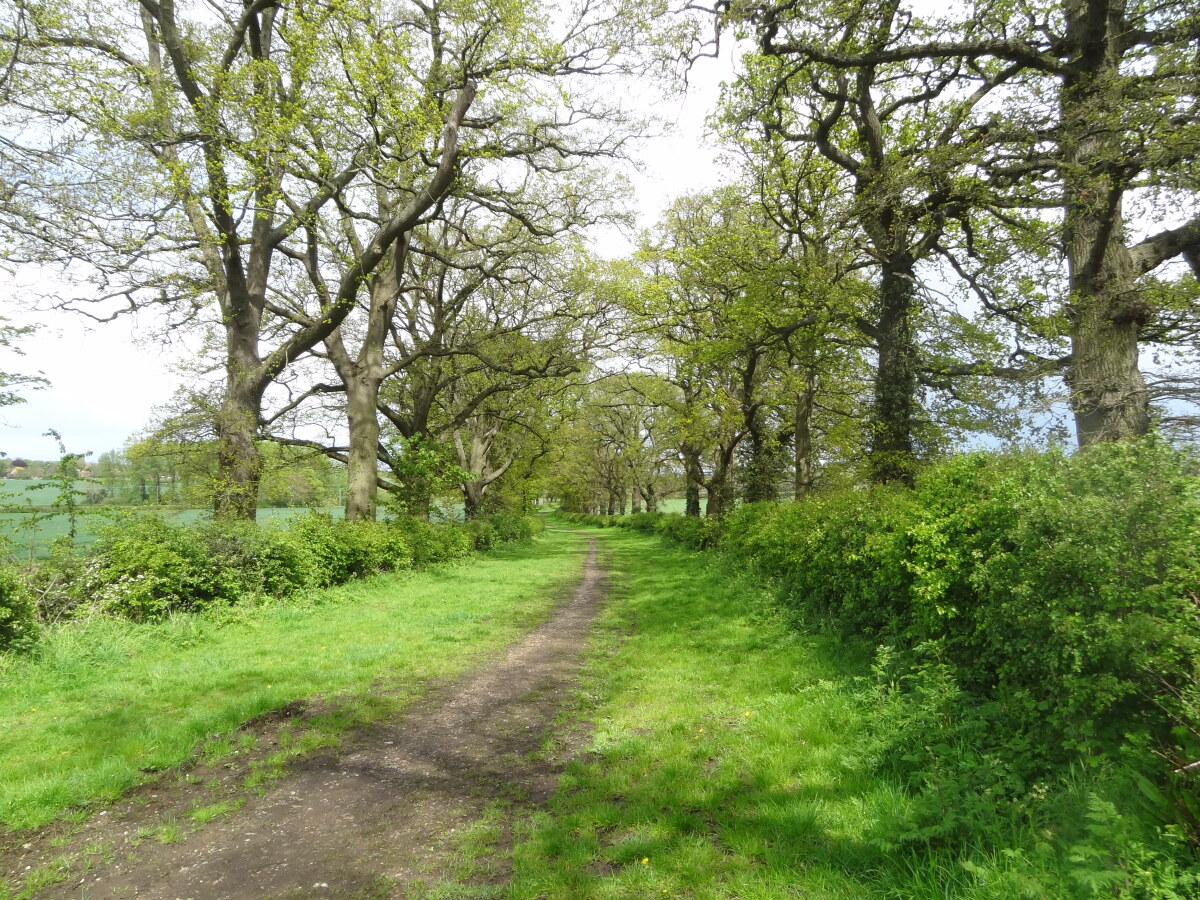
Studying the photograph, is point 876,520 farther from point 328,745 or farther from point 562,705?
point 328,745

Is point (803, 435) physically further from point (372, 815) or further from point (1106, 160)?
point (372, 815)

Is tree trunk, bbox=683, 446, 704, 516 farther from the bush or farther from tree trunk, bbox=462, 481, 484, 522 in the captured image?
the bush

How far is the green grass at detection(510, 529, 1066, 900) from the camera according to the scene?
3.14 m

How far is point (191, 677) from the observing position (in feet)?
22.4

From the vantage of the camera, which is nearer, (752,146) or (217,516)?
(217,516)

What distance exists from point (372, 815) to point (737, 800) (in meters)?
2.77

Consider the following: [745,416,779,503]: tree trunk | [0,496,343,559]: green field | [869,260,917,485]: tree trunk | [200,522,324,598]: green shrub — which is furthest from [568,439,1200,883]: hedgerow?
[745,416,779,503]: tree trunk

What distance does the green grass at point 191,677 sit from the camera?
4.64 metres

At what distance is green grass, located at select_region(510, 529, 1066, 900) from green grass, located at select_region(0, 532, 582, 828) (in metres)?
2.85

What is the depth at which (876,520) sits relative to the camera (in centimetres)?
679

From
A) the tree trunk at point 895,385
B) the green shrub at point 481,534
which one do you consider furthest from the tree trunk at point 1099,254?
the green shrub at point 481,534

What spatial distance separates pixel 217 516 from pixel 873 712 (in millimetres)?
13222

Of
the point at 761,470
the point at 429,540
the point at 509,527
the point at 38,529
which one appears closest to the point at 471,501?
the point at 509,527

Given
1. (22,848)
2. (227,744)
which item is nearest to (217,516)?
(227,744)
